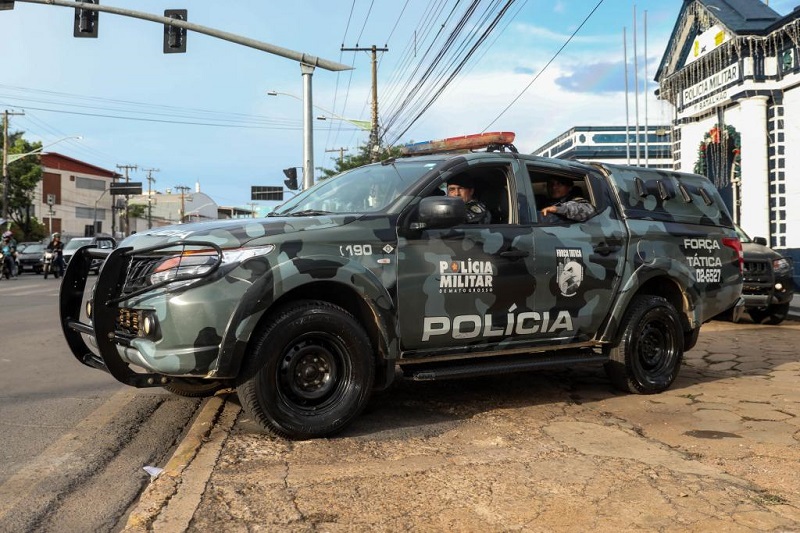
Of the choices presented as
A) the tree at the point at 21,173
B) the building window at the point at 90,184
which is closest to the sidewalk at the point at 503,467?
the tree at the point at 21,173

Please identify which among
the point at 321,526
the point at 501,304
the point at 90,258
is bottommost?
the point at 321,526

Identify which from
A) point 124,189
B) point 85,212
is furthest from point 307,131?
point 85,212

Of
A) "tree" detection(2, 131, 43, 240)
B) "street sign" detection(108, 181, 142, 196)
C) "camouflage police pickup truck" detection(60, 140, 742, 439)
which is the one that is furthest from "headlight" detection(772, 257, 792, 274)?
"street sign" detection(108, 181, 142, 196)

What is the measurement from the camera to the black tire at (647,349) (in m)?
5.72

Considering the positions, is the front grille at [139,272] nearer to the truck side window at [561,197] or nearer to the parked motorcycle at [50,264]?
the truck side window at [561,197]

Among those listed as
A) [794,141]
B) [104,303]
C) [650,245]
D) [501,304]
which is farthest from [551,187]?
[794,141]

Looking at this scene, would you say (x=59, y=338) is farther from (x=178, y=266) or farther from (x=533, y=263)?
(x=533, y=263)

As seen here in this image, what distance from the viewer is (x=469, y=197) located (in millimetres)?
5406

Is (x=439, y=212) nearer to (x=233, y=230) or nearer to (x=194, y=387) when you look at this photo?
(x=233, y=230)

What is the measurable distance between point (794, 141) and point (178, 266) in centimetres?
1743

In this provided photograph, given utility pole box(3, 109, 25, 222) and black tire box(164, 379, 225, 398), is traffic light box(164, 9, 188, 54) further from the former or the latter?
utility pole box(3, 109, 25, 222)

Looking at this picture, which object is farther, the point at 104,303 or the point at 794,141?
the point at 794,141

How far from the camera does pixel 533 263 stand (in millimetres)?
5121

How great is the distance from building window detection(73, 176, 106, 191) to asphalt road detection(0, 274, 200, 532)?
236ft
